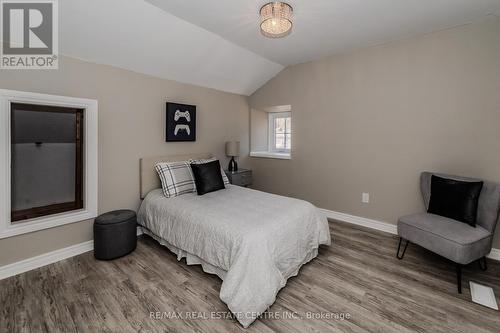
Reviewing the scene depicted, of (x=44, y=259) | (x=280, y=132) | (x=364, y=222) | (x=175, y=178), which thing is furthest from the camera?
(x=280, y=132)

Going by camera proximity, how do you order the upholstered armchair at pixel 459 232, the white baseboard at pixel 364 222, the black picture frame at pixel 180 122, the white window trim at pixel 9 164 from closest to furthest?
1. the upholstered armchair at pixel 459 232
2. the white window trim at pixel 9 164
3. the white baseboard at pixel 364 222
4. the black picture frame at pixel 180 122

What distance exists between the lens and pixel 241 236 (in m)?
1.85

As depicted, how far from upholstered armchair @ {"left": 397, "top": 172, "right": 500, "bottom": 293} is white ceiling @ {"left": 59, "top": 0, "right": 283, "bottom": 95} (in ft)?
9.85

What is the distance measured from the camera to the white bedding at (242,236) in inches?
67.3

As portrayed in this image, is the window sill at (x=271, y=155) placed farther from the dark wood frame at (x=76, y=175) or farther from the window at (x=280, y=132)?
the dark wood frame at (x=76, y=175)

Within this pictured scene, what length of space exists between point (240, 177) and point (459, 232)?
2.93 m

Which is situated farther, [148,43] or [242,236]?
[148,43]

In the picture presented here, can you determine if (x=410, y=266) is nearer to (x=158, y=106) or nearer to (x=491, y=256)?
(x=491, y=256)

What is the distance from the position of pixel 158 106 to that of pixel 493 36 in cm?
387

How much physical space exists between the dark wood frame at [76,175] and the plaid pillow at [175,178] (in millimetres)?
835

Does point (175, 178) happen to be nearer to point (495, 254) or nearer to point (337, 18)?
point (337, 18)

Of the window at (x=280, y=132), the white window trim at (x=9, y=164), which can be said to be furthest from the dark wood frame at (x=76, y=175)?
the window at (x=280, y=132)

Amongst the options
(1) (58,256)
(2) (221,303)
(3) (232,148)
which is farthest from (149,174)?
(2) (221,303)

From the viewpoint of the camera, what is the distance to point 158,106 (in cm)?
319
